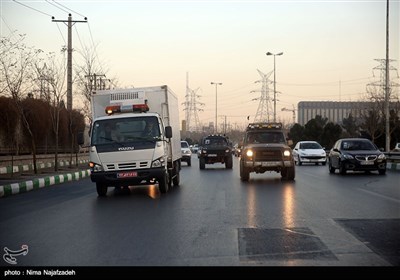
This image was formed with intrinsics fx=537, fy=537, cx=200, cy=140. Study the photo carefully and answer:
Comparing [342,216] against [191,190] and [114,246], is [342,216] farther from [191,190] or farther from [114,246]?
[191,190]

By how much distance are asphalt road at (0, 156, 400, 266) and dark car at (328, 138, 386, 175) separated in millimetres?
8617

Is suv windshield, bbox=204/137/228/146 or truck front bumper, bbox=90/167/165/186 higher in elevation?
suv windshield, bbox=204/137/228/146

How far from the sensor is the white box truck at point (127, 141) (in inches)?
601

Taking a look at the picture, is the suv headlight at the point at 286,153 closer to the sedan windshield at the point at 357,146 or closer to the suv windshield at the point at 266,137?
the suv windshield at the point at 266,137

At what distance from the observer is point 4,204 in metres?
14.2

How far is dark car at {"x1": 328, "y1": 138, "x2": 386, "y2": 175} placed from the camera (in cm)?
2402

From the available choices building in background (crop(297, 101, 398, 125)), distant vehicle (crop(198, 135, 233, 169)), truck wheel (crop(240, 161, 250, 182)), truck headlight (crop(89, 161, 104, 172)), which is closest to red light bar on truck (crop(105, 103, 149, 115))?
truck headlight (crop(89, 161, 104, 172))

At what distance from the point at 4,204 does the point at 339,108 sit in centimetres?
16448

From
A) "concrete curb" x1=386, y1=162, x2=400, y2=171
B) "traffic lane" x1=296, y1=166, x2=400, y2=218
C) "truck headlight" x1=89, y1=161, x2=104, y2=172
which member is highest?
"truck headlight" x1=89, y1=161, x2=104, y2=172

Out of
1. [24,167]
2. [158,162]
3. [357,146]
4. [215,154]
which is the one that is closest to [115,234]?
[158,162]

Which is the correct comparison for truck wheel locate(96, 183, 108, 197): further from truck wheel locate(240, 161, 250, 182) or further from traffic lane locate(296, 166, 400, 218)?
truck wheel locate(240, 161, 250, 182)

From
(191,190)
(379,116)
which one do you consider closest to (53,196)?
(191,190)

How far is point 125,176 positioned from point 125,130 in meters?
1.45

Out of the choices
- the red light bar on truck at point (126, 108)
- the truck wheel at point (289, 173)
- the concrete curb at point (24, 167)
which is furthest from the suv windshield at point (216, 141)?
the red light bar on truck at point (126, 108)
